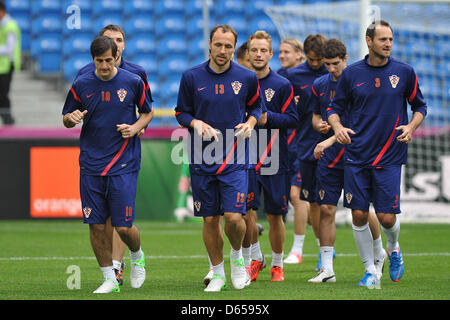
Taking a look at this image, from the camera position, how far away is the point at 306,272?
8812 millimetres

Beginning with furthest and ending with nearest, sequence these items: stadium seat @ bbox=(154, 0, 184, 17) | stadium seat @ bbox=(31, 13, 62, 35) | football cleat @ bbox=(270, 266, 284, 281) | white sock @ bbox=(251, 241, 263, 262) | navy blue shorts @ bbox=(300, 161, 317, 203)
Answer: stadium seat @ bbox=(154, 0, 184, 17)
stadium seat @ bbox=(31, 13, 62, 35)
navy blue shorts @ bbox=(300, 161, 317, 203)
white sock @ bbox=(251, 241, 263, 262)
football cleat @ bbox=(270, 266, 284, 281)

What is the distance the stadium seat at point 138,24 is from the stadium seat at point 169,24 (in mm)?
184

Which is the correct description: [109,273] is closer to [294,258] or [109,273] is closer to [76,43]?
[294,258]

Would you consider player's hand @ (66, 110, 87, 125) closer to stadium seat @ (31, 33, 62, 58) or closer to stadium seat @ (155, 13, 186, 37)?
stadium seat @ (31, 33, 62, 58)

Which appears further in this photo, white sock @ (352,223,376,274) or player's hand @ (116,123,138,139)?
white sock @ (352,223,376,274)

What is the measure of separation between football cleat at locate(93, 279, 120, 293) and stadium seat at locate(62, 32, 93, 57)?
12.9m

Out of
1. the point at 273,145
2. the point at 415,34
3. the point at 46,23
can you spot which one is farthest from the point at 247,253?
the point at 46,23

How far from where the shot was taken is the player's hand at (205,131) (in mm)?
6797

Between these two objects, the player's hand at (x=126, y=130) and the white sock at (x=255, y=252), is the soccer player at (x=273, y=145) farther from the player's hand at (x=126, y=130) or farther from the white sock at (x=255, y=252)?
→ the player's hand at (x=126, y=130)

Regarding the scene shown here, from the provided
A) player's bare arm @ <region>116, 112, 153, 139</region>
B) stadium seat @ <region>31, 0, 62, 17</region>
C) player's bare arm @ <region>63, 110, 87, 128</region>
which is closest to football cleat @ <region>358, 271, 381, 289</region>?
player's bare arm @ <region>116, 112, 153, 139</region>

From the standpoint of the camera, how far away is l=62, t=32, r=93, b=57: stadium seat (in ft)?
63.5
